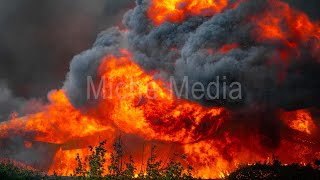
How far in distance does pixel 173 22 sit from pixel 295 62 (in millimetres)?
13447

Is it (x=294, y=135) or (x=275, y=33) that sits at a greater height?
(x=275, y=33)

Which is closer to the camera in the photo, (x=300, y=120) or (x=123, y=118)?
(x=123, y=118)

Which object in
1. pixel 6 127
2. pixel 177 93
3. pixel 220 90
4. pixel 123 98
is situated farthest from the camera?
pixel 6 127

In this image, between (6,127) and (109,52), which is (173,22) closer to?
(109,52)

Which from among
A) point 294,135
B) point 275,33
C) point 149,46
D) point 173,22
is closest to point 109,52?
Answer: point 149,46

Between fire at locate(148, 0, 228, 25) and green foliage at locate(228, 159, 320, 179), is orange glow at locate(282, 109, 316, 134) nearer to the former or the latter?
fire at locate(148, 0, 228, 25)

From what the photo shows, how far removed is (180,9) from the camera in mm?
40406

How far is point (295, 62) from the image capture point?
38094 mm

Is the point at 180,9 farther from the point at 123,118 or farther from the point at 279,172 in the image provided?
the point at 279,172

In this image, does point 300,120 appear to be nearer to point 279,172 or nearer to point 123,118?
point 123,118

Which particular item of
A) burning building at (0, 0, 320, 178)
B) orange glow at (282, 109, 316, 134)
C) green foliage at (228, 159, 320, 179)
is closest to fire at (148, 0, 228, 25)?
burning building at (0, 0, 320, 178)

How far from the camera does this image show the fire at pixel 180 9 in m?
39.7

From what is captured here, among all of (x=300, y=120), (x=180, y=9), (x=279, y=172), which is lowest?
(x=279, y=172)

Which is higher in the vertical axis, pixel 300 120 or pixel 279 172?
pixel 300 120
